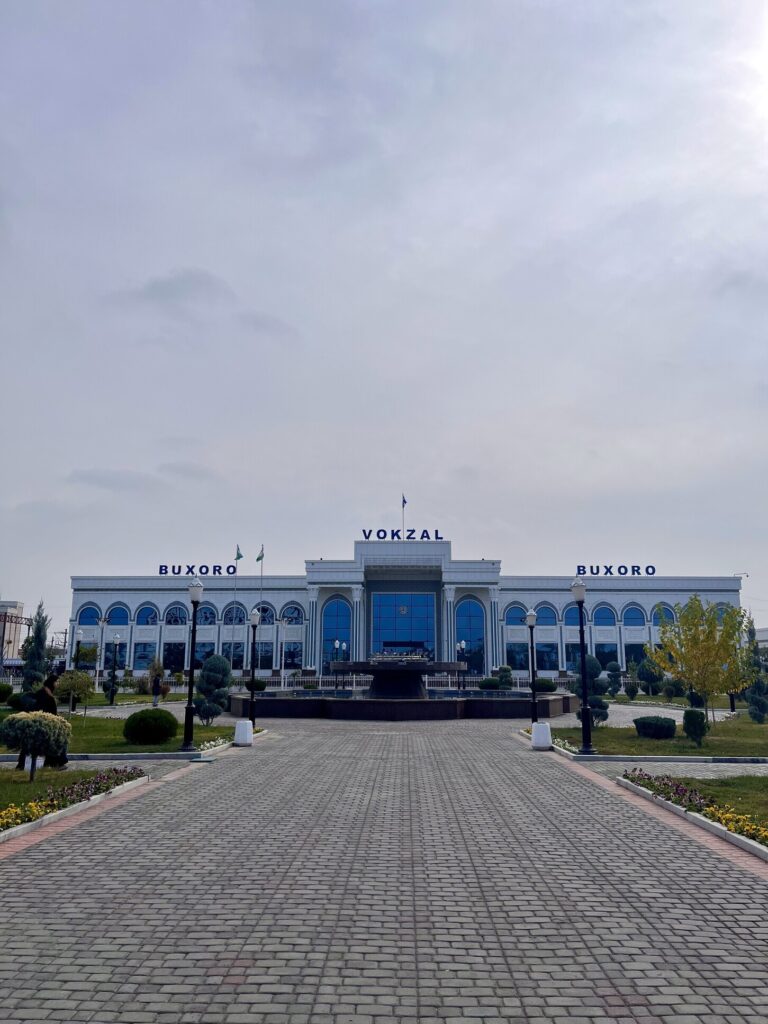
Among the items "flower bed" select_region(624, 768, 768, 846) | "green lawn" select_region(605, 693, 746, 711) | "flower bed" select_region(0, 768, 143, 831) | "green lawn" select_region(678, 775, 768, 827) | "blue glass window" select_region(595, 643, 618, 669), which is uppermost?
"blue glass window" select_region(595, 643, 618, 669)

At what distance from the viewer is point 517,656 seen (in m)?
76.2

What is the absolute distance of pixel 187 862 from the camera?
30.7 ft

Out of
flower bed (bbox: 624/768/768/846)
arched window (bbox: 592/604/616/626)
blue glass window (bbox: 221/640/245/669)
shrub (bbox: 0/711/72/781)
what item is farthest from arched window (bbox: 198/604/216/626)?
flower bed (bbox: 624/768/768/846)

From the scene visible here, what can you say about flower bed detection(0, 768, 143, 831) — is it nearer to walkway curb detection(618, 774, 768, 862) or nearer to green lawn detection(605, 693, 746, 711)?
walkway curb detection(618, 774, 768, 862)

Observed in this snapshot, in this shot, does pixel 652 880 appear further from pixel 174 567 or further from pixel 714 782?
pixel 174 567

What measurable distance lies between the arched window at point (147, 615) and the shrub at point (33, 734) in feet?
214

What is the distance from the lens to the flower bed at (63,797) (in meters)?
11.3

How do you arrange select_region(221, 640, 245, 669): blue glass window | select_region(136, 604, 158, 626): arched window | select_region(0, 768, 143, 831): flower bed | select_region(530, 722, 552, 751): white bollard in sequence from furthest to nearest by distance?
1. select_region(136, 604, 158, 626): arched window
2. select_region(221, 640, 245, 669): blue glass window
3. select_region(530, 722, 552, 751): white bollard
4. select_region(0, 768, 143, 831): flower bed

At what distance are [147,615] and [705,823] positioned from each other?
242ft

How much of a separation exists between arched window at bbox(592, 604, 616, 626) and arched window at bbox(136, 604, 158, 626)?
46755 mm

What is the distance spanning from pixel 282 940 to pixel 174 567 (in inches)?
3051

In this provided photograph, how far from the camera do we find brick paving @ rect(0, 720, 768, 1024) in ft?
18.3

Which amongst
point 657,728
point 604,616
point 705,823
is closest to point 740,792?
point 705,823

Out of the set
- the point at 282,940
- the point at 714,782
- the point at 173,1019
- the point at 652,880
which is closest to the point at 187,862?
the point at 282,940
